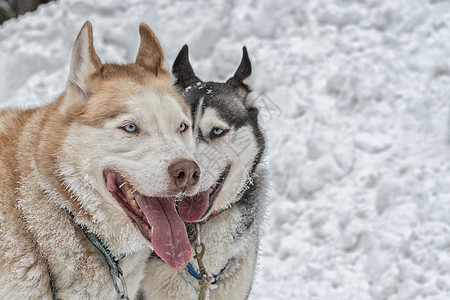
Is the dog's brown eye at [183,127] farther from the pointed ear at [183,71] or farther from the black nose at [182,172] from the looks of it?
the pointed ear at [183,71]

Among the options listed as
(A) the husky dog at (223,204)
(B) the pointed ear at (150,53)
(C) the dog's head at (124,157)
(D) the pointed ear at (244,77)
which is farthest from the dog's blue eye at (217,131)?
(C) the dog's head at (124,157)

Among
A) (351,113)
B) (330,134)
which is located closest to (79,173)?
(330,134)

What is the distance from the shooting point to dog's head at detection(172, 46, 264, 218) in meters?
3.07

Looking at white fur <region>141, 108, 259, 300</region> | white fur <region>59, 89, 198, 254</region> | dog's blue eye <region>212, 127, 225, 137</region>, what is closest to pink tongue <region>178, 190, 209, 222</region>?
white fur <region>141, 108, 259, 300</region>

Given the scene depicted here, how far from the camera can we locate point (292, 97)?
580cm

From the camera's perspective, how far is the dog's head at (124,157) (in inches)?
81.9

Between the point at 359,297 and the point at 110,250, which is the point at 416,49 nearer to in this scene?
the point at 359,297

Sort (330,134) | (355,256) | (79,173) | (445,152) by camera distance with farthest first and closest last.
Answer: (330,134) → (445,152) → (355,256) → (79,173)

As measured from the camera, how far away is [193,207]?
2.99m

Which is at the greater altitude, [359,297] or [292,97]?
[292,97]

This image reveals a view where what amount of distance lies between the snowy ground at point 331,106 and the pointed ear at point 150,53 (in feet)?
6.68

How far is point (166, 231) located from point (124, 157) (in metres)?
0.40

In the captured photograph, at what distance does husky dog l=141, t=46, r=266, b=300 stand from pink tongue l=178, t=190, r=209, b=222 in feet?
0.15

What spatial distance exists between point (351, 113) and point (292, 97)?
756 mm
